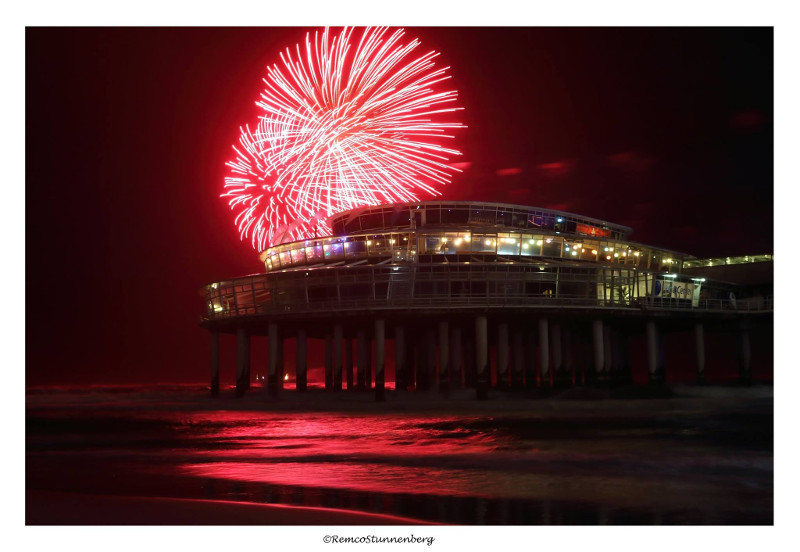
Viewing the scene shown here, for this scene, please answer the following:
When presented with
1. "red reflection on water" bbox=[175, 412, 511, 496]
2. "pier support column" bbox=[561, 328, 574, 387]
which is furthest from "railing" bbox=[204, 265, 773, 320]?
"red reflection on water" bbox=[175, 412, 511, 496]

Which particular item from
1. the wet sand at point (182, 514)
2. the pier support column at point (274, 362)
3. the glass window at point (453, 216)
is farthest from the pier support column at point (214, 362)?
the wet sand at point (182, 514)

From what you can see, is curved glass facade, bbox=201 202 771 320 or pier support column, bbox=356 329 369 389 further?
pier support column, bbox=356 329 369 389

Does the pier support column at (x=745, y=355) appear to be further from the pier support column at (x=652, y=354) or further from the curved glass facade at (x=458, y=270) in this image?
the pier support column at (x=652, y=354)

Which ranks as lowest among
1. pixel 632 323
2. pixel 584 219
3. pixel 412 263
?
pixel 632 323

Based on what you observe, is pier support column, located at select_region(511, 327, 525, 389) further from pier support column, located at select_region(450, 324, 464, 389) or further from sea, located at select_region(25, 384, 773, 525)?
sea, located at select_region(25, 384, 773, 525)

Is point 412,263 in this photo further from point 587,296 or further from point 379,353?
point 587,296

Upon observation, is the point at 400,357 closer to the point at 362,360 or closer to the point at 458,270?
the point at 362,360
